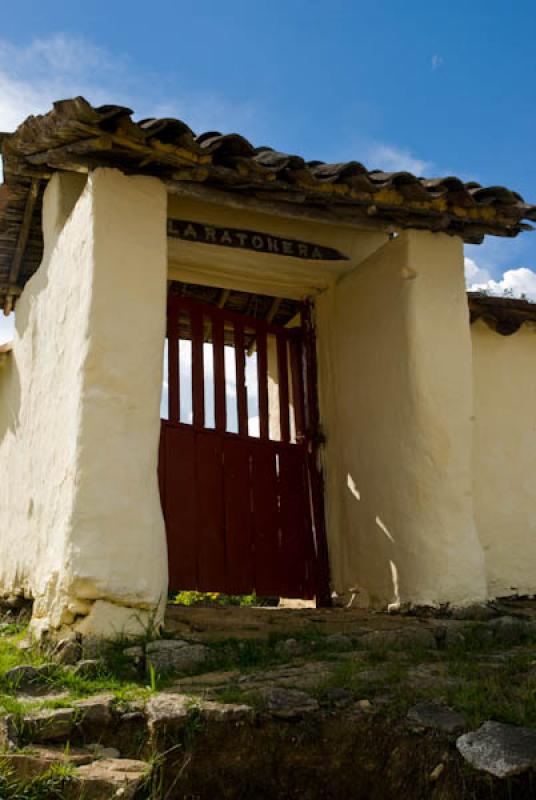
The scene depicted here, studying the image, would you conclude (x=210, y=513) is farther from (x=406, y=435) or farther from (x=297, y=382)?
(x=406, y=435)

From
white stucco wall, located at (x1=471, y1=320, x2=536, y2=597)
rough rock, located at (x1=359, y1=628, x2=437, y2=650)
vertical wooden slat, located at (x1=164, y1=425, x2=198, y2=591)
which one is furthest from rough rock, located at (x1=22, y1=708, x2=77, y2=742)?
white stucco wall, located at (x1=471, y1=320, x2=536, y2=597)

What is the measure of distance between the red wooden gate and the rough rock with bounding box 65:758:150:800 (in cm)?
328

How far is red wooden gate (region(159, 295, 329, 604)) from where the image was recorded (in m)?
7.02

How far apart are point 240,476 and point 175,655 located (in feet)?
8.99

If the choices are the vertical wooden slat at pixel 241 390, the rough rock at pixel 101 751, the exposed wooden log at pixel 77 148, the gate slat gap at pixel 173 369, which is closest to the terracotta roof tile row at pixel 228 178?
the exposed wooden log at pixel 77 148

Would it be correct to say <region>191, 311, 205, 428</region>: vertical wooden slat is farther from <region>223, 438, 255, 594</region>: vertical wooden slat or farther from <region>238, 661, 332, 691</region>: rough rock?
<region>238, 661, 332, 691</region>: rough rock

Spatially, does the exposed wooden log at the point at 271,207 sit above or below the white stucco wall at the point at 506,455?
above

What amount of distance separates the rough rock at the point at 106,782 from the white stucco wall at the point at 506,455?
4.57m

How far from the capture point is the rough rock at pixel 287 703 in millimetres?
3910

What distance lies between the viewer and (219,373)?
750 centimetres

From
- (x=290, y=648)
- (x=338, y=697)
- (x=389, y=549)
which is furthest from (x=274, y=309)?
(x=338, y=697)

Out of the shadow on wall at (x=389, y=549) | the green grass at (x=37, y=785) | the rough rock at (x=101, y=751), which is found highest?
the shadow on wall at (x=389, y=549)

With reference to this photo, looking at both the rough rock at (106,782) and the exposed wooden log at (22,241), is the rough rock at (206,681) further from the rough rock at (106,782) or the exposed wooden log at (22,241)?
the exposed wooden log at (22,241)

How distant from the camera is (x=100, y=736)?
3.83 m
